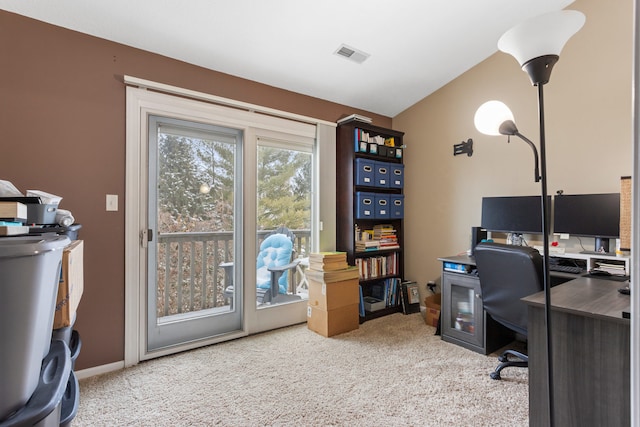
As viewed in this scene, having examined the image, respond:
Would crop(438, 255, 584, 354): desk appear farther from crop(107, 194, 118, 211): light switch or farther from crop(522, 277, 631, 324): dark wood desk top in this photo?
crop(107, 194, 118, 211): light switch

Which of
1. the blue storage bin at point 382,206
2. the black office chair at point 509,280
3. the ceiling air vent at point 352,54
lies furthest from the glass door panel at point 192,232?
the black office chair at point 509,280

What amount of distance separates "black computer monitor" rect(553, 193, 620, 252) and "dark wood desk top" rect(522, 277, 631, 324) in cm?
72

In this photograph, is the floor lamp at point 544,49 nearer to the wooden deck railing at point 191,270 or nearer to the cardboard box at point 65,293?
the cardboard box at point 65,293

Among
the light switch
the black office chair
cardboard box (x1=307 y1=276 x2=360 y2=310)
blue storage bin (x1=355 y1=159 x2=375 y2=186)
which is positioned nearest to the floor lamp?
the black office chair

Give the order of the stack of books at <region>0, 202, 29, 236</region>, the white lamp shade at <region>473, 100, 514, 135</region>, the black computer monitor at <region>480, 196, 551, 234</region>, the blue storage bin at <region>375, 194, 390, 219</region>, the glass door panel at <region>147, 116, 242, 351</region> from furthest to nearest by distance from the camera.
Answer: the blue storage bin at <region>375, 194, 390, 219</region> → the black computer monitor at <region>480, 196, 551, 234</region> → the glass door panel at <region>147, 116, 242, 351</region> → the white lamp shade at <region>473, 100, 514, 135</region> → the stack of books at <region>0, 202, 29, 236</region>

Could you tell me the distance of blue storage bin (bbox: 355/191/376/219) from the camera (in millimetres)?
3398

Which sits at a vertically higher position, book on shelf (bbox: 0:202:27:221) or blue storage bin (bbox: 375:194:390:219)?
blue storage bin (bbox: 375:194:390:219)

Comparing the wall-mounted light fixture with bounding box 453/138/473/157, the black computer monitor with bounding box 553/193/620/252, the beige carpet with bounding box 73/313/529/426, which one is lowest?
the beige carpet with bounding box 73/313/529/426

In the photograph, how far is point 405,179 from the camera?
399 cm

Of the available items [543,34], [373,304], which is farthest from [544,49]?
[373,304]

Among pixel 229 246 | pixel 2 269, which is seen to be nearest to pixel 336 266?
pixel 229 246

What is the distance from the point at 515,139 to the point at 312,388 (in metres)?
2.82

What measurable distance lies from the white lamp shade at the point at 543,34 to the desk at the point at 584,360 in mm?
1004

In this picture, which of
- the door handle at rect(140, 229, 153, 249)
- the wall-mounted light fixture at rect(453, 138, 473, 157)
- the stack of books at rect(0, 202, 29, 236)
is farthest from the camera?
A: the wall-mounted light fixture at rect(453, 138, 473, 157)
